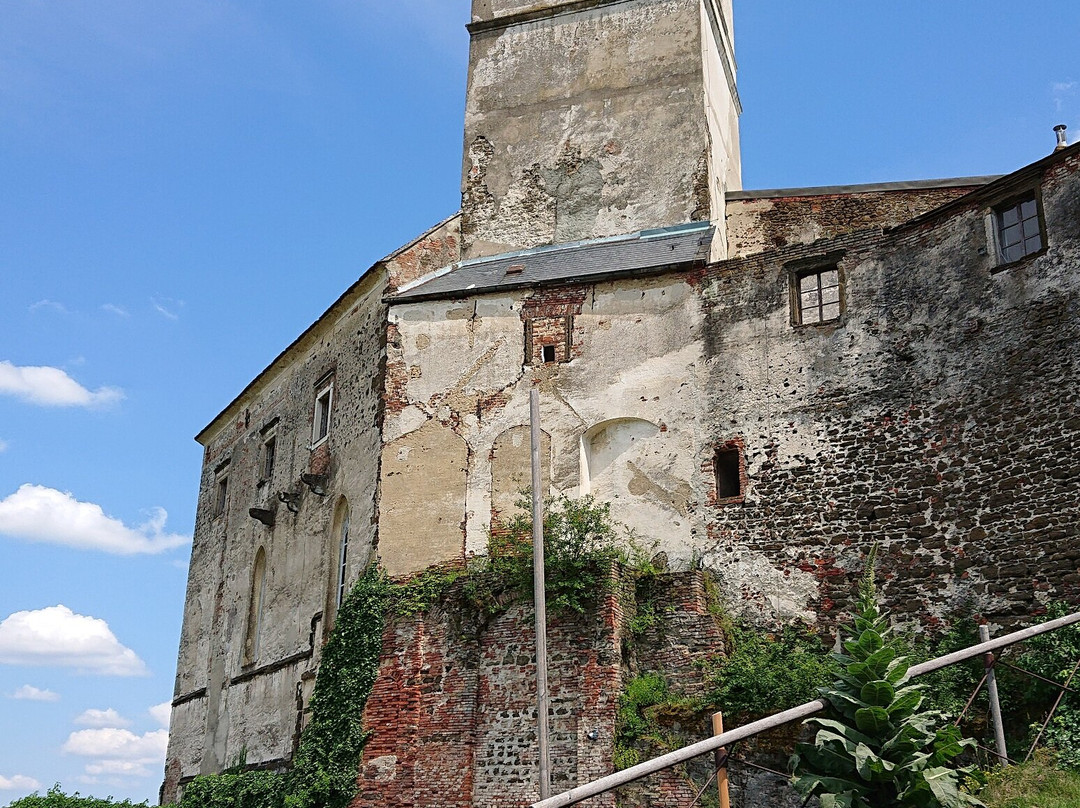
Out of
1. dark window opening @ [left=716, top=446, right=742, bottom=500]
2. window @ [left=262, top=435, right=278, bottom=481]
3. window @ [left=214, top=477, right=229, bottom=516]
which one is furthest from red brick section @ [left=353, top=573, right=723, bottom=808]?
window @ [left=214, top=477, right=229, bottom=516]

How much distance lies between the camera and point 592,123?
22.2 meters

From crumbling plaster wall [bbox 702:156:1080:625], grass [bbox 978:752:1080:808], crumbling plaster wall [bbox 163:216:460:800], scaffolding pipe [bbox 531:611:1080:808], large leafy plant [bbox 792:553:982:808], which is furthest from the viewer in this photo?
crumbling plaster wall [bbox 163:216:460:800]

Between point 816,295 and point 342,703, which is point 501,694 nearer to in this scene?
point 342,703

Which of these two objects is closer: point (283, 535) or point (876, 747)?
point (876, 747)

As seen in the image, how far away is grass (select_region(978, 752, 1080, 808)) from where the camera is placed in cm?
1077

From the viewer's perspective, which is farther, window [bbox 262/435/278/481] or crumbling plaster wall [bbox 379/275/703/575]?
window [bbox 262/435/278/481]

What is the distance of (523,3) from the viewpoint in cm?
2377

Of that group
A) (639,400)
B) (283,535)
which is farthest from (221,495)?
(639,400)

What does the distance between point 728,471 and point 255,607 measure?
11099 millimetres

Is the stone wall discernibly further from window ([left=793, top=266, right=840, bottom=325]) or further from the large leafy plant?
the large leafy plant

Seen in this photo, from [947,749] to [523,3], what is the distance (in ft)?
57.1

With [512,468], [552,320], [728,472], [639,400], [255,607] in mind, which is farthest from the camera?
[255,607]

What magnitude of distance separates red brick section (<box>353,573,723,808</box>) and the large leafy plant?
489cm

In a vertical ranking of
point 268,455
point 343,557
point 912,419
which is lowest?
point 343,557
